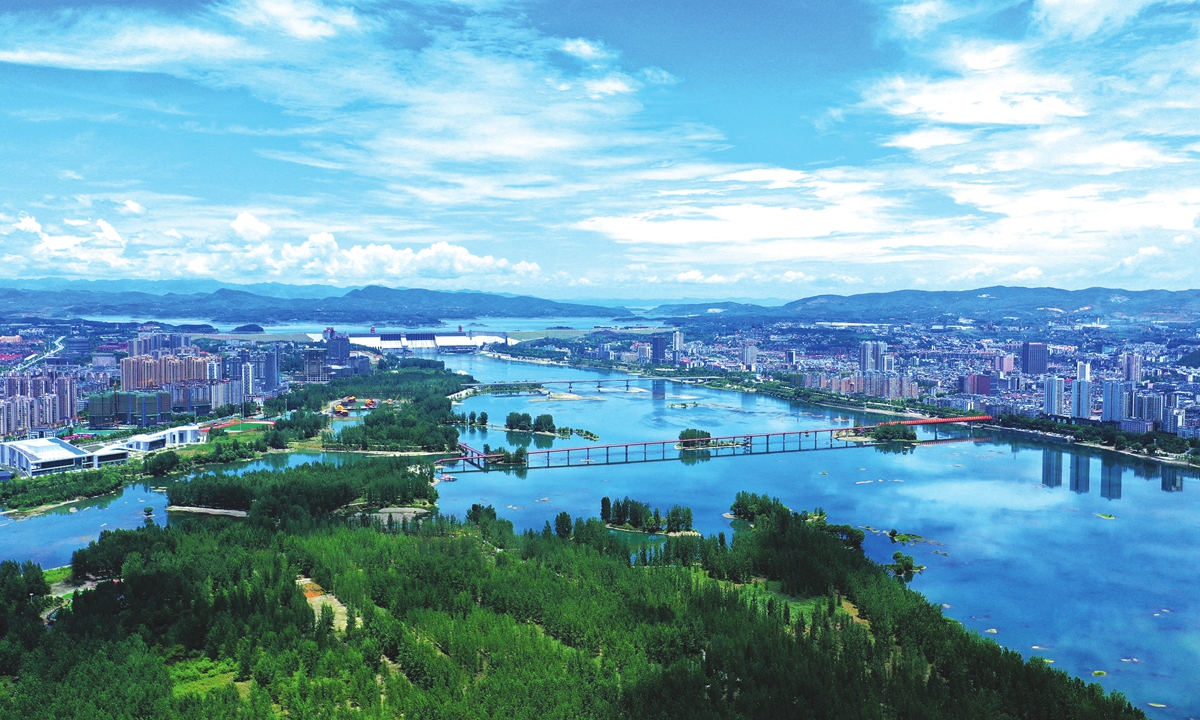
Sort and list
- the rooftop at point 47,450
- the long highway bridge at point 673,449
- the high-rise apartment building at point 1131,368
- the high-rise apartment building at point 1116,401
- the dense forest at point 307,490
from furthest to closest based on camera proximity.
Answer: the high-rise apartment building at point 1131,368 < the high-rise apartment building at point 1116,401 < the long highway bridge at point 673,449 < the rooftop at point 47,450 < the dense forest at point 307,490

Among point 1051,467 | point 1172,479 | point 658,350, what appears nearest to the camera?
point 1172,479

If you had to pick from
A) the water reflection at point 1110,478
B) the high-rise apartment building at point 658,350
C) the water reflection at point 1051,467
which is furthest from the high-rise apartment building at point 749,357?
the water reflection at point 1110,478

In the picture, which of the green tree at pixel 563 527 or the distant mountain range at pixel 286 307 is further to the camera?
the distant mountain range at pixel 286 307

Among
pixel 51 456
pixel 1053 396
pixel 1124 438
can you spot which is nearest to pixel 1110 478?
pixel 1124 438

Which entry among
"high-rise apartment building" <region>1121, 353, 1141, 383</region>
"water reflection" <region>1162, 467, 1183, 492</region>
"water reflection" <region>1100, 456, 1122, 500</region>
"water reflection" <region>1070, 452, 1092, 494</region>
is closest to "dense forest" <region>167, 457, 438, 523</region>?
"water reflection" <region>1070, 452, 1092, 494</region>

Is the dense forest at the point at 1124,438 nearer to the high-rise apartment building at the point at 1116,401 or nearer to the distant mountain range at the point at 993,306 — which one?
the high-rise apartment building at the point at 1116,401

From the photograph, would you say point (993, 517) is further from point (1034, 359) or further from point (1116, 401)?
point (1034, 359)
